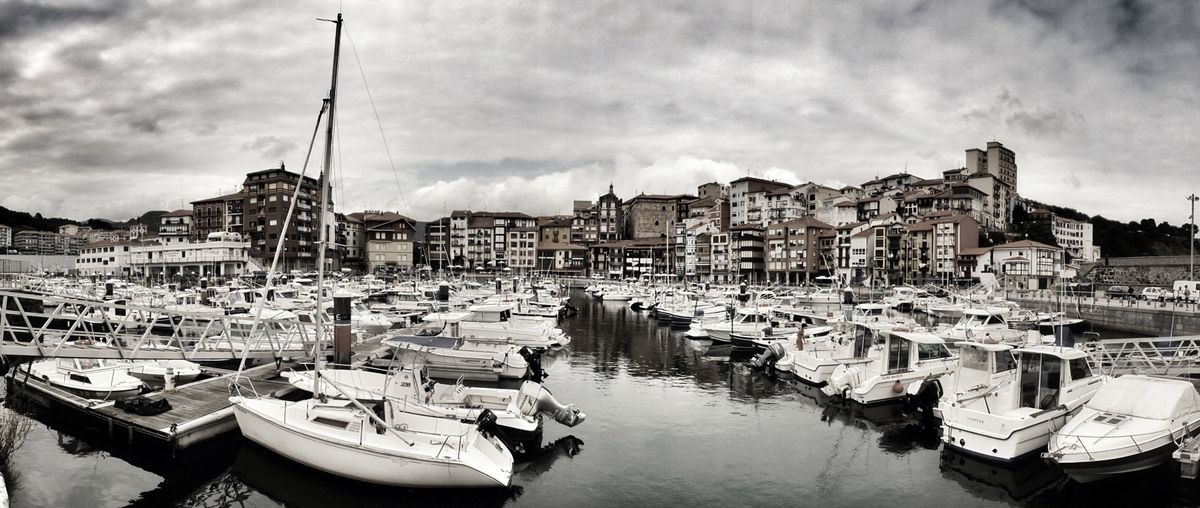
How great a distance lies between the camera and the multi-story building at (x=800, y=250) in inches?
3964

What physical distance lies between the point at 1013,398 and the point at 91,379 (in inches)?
1037

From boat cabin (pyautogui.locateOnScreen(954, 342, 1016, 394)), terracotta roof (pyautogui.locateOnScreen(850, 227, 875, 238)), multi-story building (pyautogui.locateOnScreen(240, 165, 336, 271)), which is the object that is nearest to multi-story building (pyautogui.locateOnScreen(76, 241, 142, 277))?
multi-story building (pyautogui.locateOnScreen(240, 165, 336, 271))

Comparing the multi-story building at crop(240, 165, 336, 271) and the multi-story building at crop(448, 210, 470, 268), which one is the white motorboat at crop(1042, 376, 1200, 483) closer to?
the multi-story building at crop(240, 165, 336, 271)

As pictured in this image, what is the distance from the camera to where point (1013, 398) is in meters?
→ 17.7

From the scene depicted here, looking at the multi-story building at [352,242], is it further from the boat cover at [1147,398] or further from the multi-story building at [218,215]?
the boat cover at [1147,398]

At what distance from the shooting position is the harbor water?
47.9 ft

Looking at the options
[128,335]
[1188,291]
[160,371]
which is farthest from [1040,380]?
[1188,291]

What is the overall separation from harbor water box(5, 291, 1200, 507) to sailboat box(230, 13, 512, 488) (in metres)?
0.46

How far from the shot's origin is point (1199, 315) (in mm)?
44688

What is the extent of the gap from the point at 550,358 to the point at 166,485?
20.9m

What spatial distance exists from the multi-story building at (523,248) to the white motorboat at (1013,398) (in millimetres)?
115181

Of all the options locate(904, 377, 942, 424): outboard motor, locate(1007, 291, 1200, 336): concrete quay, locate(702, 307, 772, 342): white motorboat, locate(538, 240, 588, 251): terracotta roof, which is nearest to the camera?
locate(904, 377, 942, 424): outboard motor

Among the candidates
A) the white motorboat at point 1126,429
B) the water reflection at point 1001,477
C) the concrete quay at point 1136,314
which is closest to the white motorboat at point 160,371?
the water reflection at point 1001,477

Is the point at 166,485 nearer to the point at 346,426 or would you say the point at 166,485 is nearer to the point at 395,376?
the point at 346,426
